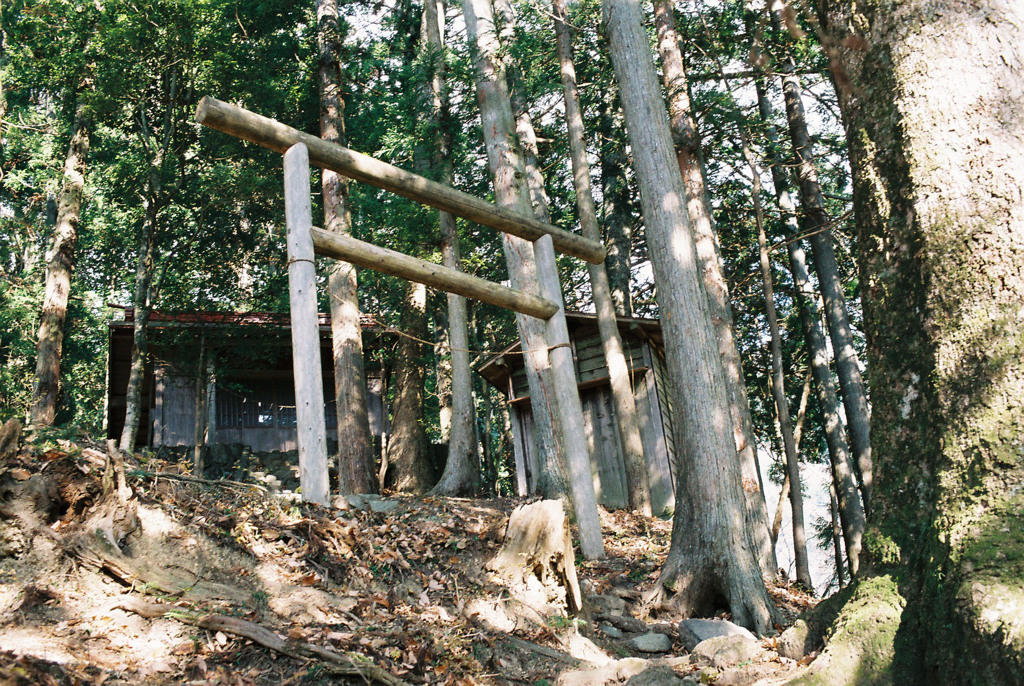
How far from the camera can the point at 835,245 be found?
2128 cm

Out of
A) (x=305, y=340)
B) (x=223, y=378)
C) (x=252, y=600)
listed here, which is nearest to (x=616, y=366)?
(x=305, y=340)

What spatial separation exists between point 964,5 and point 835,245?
19030 millimetres

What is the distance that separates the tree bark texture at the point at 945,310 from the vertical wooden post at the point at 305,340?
12.2 feet

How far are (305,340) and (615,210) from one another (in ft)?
48.1

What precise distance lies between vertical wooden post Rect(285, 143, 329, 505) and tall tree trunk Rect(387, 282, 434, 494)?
9.28 m

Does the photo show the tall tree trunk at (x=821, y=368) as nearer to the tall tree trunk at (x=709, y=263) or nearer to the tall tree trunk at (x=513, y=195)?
the tall tree trunk at (x=709, y=263)

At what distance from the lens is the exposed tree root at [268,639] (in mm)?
4082

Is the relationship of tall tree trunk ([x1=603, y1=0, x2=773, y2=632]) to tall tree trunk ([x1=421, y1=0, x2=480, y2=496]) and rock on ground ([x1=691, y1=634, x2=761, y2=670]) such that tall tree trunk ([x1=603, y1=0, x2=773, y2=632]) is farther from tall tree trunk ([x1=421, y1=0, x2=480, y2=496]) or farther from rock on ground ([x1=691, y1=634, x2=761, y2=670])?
tall tree trunk ([x1=421, y1=0, x2=480, y2=496])

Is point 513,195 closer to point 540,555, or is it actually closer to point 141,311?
point 540,555

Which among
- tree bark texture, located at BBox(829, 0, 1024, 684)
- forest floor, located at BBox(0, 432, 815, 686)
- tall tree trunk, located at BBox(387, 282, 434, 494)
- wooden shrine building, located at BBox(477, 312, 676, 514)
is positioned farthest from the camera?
tall tree trunk, located at BBox(387, 282, 434, 494)

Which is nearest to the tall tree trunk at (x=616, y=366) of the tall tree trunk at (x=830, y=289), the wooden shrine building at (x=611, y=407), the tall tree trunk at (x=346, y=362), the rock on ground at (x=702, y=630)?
the wooden shrine building at (x=611, y=407)

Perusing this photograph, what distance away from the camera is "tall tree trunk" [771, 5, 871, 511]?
14539 millimetres

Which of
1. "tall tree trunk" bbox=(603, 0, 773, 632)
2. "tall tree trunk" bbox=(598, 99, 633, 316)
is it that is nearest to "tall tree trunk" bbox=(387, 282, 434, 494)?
"tall tree trunk" bbox=(598, 99, 633, 316)

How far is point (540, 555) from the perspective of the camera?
20.8 feet
